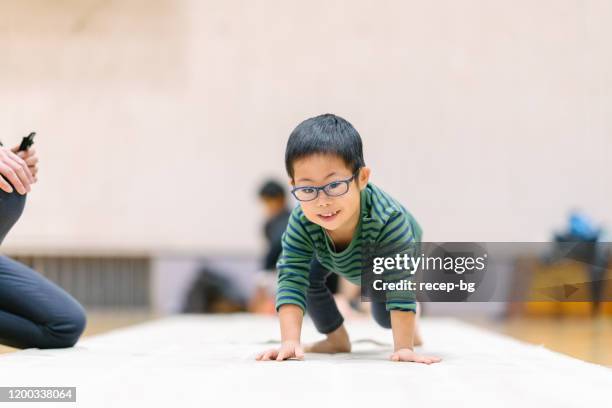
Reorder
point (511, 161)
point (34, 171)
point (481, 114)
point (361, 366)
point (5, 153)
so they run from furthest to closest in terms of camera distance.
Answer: point (511, 161) → point (481, 114) → point (34, 171) → point (5, 153) → point (361, 366)

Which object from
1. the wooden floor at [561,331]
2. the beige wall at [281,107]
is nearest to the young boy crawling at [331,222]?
the wooden floor at [561,331]

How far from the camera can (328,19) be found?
3.89 meters

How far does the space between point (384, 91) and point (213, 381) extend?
2693 mm

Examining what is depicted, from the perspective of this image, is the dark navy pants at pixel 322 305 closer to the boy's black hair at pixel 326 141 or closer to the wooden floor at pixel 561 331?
the boy's black hair at pixel 326 141

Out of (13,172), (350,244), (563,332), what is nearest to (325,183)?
(350,244)

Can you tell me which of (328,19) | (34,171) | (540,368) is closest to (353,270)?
(540,368)

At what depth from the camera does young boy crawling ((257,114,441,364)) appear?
122 cm

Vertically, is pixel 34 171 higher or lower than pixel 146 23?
lower

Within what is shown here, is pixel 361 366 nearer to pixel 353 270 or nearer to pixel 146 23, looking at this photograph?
pixel 353 270

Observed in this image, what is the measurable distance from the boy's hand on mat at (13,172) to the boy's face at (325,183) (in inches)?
20.4

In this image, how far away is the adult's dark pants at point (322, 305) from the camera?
1.48 metres

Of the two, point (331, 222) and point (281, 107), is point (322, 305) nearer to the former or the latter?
point (331, 222)

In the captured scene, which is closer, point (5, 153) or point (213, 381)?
point (213, 381)

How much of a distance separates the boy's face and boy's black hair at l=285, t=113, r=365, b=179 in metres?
0.01
